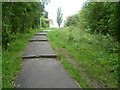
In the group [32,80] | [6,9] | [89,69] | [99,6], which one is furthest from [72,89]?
[99,6]

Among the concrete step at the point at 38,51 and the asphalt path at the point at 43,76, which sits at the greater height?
the concrete step at the point at 38,51

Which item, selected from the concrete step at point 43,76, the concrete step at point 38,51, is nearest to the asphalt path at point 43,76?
the concrete step at point 43,76

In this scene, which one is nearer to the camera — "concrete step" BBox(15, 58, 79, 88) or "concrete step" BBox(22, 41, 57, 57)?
Result: "concrete step" BBox(15, 58, 79, 88)

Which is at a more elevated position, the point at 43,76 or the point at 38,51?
the point at 38,51

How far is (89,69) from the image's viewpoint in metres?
4.37

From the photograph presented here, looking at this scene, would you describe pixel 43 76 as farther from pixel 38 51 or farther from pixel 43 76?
pixel 38 51

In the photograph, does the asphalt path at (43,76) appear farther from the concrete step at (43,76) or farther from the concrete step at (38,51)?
the concrete step at (38,51)

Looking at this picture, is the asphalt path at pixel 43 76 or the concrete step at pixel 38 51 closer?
the asphalt path at pixel 43 76

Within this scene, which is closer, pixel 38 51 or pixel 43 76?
pixel 43 76

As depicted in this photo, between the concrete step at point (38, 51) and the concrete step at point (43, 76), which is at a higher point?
the concrete step at point (38, 51)

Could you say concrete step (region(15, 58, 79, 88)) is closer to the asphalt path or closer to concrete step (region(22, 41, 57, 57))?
the asphalt path

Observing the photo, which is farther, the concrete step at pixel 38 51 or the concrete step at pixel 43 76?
the concrete step at pixel 38 51

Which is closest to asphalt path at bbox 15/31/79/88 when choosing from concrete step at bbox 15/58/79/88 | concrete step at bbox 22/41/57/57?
concrete step at bbox 15/58/79/88

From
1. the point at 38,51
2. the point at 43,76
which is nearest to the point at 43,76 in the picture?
the point at 43,76
